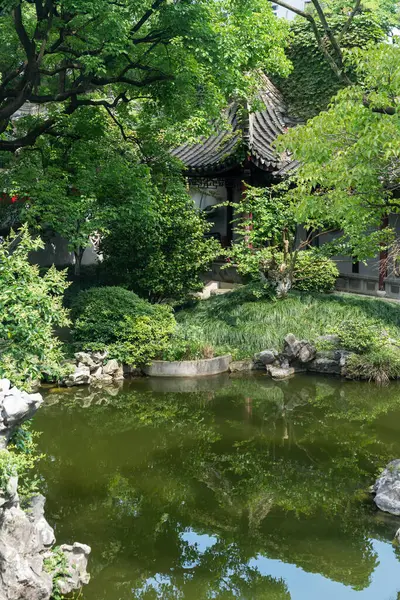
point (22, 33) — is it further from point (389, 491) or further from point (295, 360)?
point (389, 491)

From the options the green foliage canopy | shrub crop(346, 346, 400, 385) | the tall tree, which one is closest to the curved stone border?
shrub crop(346, 346, 400, 385)

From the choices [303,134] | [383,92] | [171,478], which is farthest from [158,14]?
[171,478]

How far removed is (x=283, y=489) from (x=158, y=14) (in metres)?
8.89

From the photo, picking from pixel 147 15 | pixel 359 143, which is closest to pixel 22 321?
pixel 359 143

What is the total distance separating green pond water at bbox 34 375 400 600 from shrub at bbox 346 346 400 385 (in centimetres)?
29

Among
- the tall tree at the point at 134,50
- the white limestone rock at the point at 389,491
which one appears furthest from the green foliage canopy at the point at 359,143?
the tall tree at the point at 134,50

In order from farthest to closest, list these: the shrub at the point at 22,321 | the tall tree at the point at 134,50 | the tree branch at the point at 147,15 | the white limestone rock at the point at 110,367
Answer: the white limestone rock at the point at 110,367 < the tree branch at the point at 147,15 < the tall tree at the point at 134,50 < the shrub at the point at 22,321

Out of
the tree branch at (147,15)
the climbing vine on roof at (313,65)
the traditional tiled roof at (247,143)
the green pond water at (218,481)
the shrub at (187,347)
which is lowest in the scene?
the green pond water at (218,481)

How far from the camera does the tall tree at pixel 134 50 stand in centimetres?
1203

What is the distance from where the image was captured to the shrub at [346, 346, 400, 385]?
13820 mm

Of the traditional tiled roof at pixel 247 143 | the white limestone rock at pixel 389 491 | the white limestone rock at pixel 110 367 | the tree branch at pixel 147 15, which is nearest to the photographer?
the white limestone rock at pixel 389 491

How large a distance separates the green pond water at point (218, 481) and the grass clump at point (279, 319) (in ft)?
5.29

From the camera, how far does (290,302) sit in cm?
1628

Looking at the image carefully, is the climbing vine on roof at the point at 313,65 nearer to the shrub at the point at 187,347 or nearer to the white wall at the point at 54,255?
the white wall at the point at 54,255
